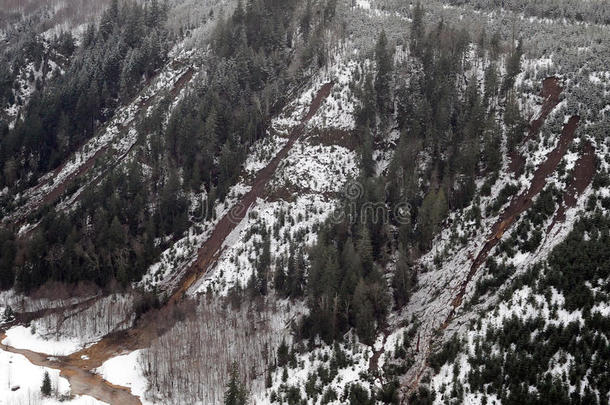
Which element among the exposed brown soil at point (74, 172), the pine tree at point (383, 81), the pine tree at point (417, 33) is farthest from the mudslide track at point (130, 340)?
the exposed brown soil at point (74, 172)

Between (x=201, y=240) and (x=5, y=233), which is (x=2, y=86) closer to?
(x=5, y=233)

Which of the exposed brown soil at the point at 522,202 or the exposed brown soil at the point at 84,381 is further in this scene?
the exposed brown soil at the point at 522,202

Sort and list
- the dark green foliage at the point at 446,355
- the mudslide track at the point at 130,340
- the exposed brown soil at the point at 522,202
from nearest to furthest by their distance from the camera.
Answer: the dark green foliage at the point at 446,355 < the exposed brown soil at the point at 522,202 < the mudslide track at the point at 130,340

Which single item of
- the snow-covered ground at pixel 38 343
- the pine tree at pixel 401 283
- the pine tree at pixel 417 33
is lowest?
the snow-covered ground at pixel 38 343

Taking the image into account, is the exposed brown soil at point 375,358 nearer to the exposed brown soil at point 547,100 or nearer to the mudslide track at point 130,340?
the mudslide track at point 130,340

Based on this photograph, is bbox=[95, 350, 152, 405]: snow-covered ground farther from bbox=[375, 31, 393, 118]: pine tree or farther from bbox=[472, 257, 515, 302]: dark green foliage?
bbox=[375, 31, 393, 118]: pine tree

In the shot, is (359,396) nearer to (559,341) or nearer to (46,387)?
(559,341)
